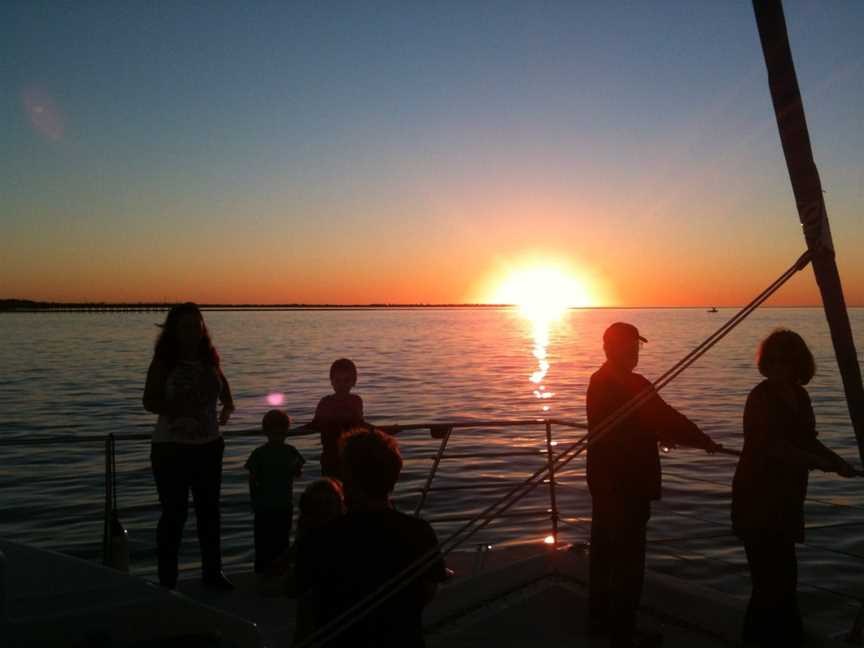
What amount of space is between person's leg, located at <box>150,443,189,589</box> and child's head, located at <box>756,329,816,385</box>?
306 cm

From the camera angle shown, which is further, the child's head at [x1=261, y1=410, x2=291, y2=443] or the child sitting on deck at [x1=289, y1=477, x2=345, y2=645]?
the child's head at [x1=261, y1=410, x2=291, y2=443]

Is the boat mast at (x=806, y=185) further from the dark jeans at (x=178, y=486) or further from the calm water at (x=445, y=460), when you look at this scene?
the dark jeans at (x=178, y=486)

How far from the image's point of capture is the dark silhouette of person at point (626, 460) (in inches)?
135

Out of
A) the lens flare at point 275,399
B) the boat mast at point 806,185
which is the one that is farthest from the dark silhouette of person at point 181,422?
the lens flare at point 275,399

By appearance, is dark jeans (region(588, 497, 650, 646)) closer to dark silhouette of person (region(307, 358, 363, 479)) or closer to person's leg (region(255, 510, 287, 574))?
dark silhouette of person (region(307, 358, 363, 479))

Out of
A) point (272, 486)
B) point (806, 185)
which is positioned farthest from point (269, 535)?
point (806, 185)

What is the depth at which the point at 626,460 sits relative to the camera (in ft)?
11.3

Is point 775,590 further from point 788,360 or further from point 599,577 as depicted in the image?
point 788,360

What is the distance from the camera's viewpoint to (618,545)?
3.53m

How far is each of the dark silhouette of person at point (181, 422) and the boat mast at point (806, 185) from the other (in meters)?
3.03

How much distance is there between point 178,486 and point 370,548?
2.50m

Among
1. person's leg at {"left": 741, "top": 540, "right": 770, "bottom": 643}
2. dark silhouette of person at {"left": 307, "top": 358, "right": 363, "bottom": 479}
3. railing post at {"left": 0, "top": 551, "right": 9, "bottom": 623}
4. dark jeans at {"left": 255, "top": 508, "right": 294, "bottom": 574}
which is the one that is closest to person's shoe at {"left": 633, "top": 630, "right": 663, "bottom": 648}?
person's leg at {"left": 741, "top": 540, "right": 770, "bottom": 643}

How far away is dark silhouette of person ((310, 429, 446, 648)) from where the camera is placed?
2191 millimetres

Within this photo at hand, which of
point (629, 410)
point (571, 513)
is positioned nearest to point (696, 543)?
point (571, 513)
